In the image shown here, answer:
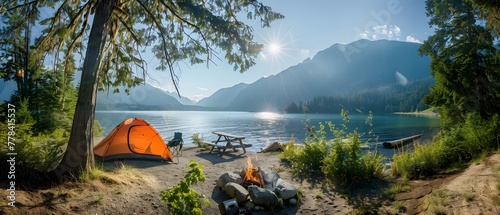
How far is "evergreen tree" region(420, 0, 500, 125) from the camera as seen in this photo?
10.6 metres

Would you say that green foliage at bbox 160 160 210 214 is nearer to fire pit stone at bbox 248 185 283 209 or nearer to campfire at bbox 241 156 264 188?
fire pit stone at bbox 248 185 283 209

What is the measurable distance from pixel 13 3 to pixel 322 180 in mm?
11052

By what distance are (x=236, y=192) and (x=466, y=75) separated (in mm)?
11781

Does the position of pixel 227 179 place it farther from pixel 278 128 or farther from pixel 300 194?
pixel 278 128

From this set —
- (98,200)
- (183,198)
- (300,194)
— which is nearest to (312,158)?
(300,194)

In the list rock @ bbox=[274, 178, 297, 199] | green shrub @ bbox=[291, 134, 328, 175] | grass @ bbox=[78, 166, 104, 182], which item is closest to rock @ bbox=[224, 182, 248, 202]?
rock @ bbox=[274, 178, 297, 199]

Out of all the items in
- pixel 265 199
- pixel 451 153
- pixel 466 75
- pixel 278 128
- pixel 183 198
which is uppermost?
pixel 466 75

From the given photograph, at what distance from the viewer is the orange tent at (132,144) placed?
10.3m

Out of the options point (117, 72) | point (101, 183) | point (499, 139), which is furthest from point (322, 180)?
point (117, 72)

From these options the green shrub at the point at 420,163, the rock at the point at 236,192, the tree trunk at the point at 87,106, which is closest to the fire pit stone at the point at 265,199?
the rock at the point at 236,192

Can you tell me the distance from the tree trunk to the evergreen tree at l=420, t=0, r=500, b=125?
13115 millimetres

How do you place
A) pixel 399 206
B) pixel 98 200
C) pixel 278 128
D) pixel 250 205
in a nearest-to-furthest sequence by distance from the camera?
1. pixel 98 200
2. pixel 399 206
3. pixel 250 205
4. pixel 278 128

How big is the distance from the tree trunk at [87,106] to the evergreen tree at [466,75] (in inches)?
516

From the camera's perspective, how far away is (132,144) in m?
10.8
